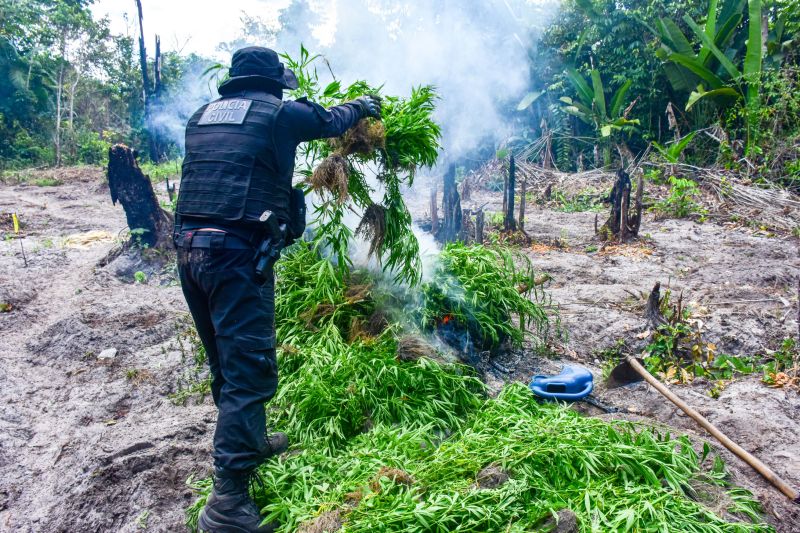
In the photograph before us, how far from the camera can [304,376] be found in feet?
10.7

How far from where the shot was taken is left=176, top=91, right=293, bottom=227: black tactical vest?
8.44 ft

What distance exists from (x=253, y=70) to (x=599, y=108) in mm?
12821

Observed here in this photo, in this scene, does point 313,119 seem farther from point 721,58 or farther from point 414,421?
point 721,58

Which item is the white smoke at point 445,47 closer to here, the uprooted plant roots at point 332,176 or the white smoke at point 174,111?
the white smoke at point 174,111

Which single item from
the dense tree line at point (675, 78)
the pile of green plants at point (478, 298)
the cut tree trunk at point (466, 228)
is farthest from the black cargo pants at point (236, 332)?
the dense tree line at point (675, 78)

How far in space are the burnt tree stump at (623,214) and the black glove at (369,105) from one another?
19.9ft

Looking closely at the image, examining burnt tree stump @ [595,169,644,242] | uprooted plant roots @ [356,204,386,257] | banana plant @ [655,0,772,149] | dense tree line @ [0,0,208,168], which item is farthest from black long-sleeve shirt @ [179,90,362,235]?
dense tree line @ [0,0,208,168]

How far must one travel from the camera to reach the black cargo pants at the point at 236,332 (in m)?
2.46

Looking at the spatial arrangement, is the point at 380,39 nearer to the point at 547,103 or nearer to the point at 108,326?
the point at 547,103

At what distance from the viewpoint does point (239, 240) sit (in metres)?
2.56

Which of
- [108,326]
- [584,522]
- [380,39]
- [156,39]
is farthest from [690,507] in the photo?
[156,39]

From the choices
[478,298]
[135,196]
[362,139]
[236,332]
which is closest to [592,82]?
[135,196]

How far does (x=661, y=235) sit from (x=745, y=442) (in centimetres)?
619

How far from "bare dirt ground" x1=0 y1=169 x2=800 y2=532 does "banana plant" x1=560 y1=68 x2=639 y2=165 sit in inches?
205
